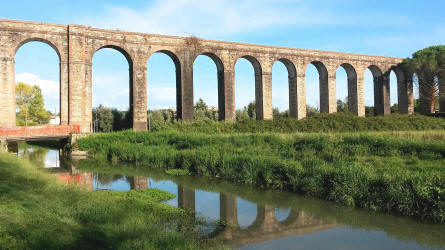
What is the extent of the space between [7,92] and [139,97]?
6985 millimetres

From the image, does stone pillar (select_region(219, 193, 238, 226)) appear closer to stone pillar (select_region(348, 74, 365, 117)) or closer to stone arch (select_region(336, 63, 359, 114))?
stone pillar (select_region(348, 74, 365, 117))

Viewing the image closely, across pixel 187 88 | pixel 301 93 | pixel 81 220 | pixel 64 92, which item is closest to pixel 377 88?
pixel 301 93

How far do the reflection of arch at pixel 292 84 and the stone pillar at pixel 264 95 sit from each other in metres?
2.15

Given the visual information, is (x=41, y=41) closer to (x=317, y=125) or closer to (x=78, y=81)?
(x=78, y=81)

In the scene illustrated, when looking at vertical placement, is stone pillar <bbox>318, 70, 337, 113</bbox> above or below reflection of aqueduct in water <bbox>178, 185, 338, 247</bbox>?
above

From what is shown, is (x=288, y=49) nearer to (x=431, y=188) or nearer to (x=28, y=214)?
(x=431, y=188)

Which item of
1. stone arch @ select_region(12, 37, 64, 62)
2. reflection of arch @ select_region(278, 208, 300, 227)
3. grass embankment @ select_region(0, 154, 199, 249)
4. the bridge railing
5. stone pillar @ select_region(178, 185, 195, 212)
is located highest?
stone arch @ select_region(12, 37, 64, 62)

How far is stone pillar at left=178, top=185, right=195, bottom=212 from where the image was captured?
7939 millimetres

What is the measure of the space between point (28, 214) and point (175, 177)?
22.5 ft

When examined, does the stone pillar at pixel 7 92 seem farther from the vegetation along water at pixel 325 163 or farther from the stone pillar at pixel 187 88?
the stone pillar at pixel 187 88

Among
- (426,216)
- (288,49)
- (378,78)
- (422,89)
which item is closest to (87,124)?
(288,49)

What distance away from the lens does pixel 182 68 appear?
74.9ft

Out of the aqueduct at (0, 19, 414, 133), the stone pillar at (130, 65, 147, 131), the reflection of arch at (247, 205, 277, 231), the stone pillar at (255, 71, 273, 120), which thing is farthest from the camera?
the stone pillar at (255, 71, 273, 120)

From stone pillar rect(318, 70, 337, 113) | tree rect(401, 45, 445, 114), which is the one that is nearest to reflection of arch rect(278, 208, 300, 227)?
stone pillar rect(318, 70, 337, 113)
